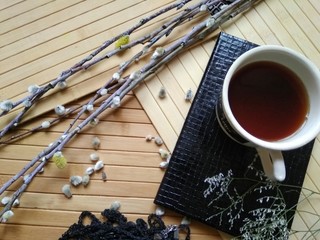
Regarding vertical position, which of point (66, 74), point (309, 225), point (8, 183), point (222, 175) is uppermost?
point (66, 74)

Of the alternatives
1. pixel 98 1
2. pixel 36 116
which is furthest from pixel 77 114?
pixel 98 1

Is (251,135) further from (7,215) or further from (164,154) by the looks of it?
(7,215)

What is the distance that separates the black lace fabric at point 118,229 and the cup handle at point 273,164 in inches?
5.6

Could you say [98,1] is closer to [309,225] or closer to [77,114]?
[77,114]

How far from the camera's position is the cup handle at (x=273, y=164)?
0.57 meters

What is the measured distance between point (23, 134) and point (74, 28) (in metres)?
0.17

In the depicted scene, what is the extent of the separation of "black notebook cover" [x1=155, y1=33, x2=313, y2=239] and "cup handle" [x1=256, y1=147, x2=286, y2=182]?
0.06 m

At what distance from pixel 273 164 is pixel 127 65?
25cm

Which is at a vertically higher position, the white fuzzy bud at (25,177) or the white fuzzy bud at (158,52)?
the white fuzzy bud at (158,52)

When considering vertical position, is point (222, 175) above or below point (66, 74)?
below

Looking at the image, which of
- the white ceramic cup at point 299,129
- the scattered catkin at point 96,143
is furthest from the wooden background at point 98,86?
the white ceramic cup at point 299,129

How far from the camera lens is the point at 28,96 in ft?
2.19

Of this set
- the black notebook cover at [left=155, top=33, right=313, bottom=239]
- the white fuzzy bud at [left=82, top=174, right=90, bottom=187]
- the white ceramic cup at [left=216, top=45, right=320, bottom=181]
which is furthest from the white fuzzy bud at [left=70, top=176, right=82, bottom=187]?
the white ceramic cup at [left=216, top=45, right=320, bottom=181]

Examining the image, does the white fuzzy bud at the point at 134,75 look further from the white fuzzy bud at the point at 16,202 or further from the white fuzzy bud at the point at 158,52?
the white fuzzy bud at the point at 16,202
